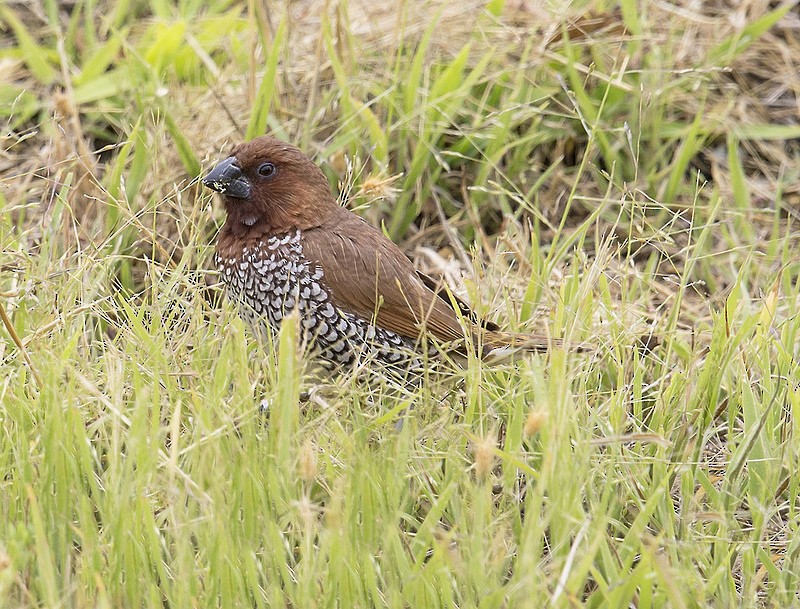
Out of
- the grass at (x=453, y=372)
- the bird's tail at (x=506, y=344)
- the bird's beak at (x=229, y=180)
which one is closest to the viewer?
the grass at (x=453, y=372)

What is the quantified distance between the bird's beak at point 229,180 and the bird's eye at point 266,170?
0.05 meters

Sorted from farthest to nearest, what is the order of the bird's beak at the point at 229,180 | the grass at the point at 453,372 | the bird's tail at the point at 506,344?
the bird's beak at the point at 229,180
the bird's tail at the point at 506,344
the grass at the point at 453,372

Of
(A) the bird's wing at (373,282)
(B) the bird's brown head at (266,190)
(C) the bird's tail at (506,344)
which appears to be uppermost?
(B) the bird's brown head at (266,190)

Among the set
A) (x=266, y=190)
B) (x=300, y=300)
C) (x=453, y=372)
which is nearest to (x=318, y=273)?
(x=300, y=300)

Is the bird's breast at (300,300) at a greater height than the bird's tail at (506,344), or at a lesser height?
greater

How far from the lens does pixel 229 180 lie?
3.93 meters

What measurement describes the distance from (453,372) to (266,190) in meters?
0.92

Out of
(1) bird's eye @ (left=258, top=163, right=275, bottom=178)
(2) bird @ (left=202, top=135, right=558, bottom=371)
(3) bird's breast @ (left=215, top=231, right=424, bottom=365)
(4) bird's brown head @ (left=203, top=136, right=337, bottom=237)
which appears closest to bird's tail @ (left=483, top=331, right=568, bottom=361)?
(2) bird @ (left=202, top=135, right=558, bottom=371)

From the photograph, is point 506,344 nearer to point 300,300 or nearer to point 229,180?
point 300,300

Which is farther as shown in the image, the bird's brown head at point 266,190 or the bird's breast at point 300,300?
the bird's brown head at point 266,190

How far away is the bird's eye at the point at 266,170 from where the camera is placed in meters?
3.97

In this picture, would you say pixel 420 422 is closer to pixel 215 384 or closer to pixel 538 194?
pixel 215 384

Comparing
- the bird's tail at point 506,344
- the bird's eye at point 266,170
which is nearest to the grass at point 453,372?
the bird's tail at point 506,344

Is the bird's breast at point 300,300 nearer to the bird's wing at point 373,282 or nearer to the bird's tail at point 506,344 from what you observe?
the bird's wing at point 373,282
